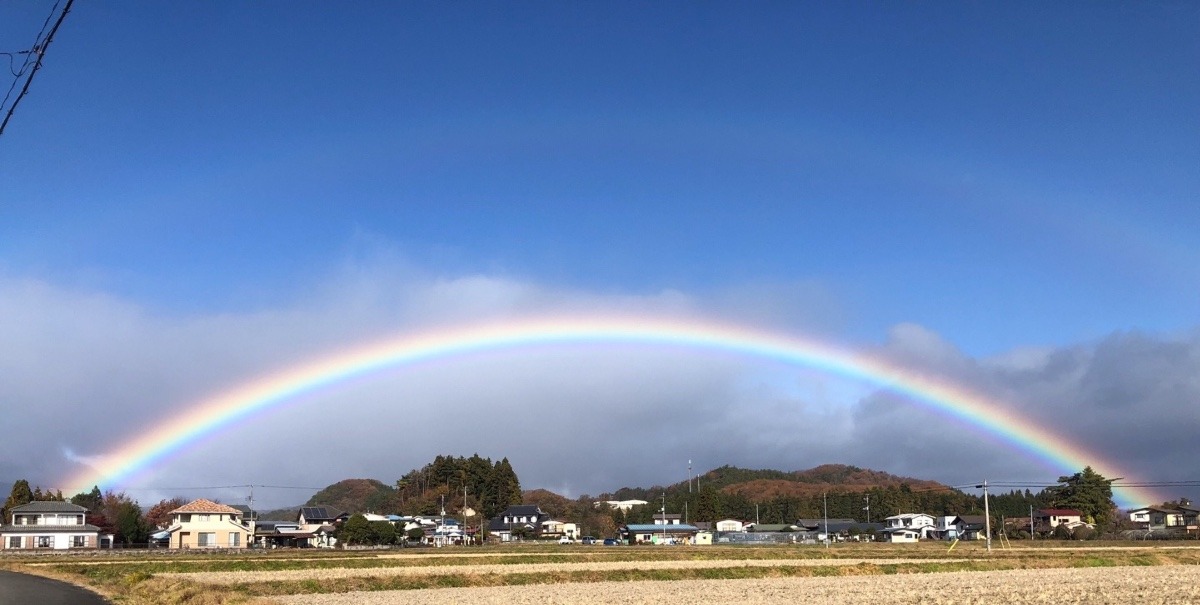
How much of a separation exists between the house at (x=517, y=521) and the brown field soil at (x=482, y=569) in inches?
3037

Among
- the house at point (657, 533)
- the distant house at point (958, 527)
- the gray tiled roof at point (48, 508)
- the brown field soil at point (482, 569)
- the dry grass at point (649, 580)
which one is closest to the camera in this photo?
the dry grass at point (649, 580)

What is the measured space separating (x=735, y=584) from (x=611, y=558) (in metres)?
22.9

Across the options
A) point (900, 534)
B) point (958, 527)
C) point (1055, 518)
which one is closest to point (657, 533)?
point (900, 534)

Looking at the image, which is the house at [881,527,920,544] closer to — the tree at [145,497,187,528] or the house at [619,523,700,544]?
the house at [619,523,700,544]

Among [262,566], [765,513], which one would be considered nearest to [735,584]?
[262,566]

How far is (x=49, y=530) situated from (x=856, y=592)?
83.9 metres

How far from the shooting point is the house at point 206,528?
301 ft

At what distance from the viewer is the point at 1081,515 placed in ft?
405

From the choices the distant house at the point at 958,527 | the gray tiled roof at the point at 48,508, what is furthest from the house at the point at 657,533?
the gray tiled roof at the point at 48,508

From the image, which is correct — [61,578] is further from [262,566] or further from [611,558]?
[611,558]

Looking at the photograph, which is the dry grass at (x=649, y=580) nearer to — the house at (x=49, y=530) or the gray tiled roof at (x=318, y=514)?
the house at (x=49, y=530)

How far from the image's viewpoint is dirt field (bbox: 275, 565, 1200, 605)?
2638 cm

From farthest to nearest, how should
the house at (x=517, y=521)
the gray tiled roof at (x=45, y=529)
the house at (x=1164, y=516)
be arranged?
1. the house at (x=1164, y=516)
2. the house at (x=517, y=521)
3. the gray tiled roof at (x=45, y=529)

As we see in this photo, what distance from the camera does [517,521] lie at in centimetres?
13588
